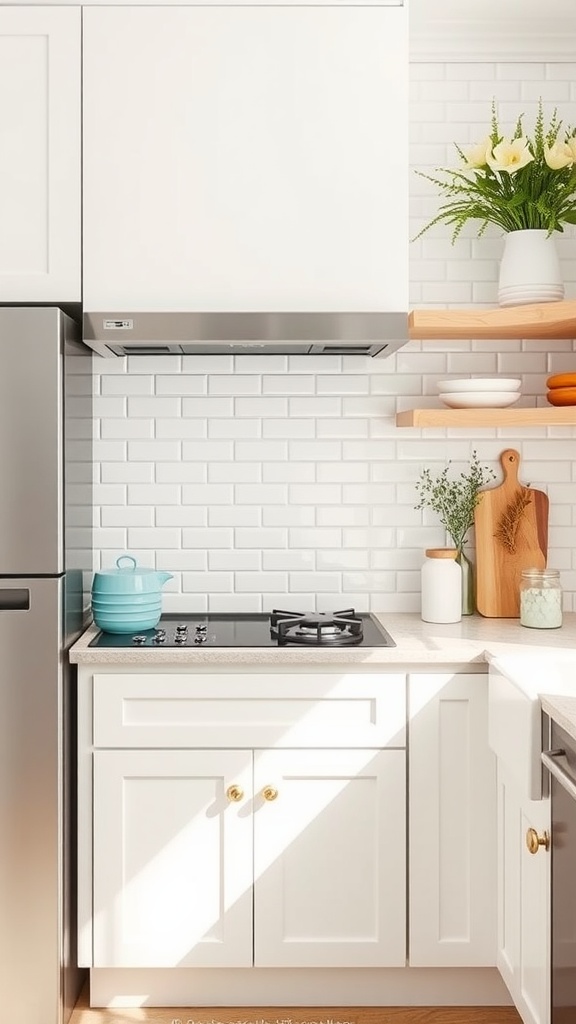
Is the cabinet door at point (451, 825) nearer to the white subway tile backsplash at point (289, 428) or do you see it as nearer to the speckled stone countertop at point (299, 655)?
the speckled stone countertop at point (299, 655)

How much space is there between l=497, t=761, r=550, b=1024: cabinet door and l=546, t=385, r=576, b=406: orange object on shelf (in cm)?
107

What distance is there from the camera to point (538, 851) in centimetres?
196

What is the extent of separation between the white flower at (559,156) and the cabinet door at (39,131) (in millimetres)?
1307

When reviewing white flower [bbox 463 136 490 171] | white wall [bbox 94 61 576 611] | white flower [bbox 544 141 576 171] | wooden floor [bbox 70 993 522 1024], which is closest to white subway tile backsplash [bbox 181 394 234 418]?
white wall [bbox 94 61 576 611]

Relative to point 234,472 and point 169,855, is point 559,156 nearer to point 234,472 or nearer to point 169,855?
point 234,472

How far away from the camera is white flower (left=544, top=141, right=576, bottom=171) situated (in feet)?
8.96

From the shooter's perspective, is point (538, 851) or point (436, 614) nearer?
point (538, 851)

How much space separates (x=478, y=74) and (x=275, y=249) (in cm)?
102

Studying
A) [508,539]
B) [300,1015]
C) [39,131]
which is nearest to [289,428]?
[508,539]

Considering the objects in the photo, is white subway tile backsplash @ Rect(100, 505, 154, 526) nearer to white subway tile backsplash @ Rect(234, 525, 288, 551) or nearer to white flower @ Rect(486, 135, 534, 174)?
white subway tile backsplash @ Rect(234, 525, 288, 551)

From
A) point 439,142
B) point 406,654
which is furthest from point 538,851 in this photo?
point 439,142

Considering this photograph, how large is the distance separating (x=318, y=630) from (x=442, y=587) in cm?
49

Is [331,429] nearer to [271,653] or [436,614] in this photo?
[436,614]

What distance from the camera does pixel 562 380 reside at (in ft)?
9.12
